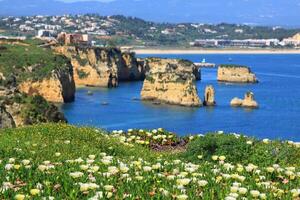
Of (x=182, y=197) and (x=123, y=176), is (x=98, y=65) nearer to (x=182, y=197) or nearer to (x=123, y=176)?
(x=123, y=176)

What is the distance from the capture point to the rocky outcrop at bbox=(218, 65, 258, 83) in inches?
5423

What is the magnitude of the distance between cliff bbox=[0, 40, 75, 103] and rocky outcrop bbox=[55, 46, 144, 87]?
19.5 meters

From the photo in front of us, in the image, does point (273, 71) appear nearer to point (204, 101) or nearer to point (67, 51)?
point (67, 51)

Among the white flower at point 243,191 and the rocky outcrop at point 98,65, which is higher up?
the white flower at point 243,191

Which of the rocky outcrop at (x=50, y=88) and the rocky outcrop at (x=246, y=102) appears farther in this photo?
the rocky outcrop at (x=50, y=88)

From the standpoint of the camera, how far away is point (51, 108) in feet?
126

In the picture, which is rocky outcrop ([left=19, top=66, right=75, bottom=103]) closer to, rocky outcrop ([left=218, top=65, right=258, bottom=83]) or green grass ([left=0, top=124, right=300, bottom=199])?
rocky outcrop ([left=218, top=65, right=258, bottom=83])

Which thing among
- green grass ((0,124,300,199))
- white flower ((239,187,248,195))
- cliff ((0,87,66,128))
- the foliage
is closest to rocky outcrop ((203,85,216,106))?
the foliage

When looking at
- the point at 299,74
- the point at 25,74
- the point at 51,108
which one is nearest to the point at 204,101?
the point at 25,74

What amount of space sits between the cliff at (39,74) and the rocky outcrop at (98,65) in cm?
1945

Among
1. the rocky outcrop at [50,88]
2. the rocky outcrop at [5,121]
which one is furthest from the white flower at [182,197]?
the rocky outcrop at [50,88]

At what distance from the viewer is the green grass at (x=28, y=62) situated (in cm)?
9888

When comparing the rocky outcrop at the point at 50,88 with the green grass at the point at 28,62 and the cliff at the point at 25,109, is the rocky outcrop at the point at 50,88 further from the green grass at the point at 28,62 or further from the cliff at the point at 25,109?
the cliff at the point at 25,109

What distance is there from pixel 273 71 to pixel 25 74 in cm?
8857
